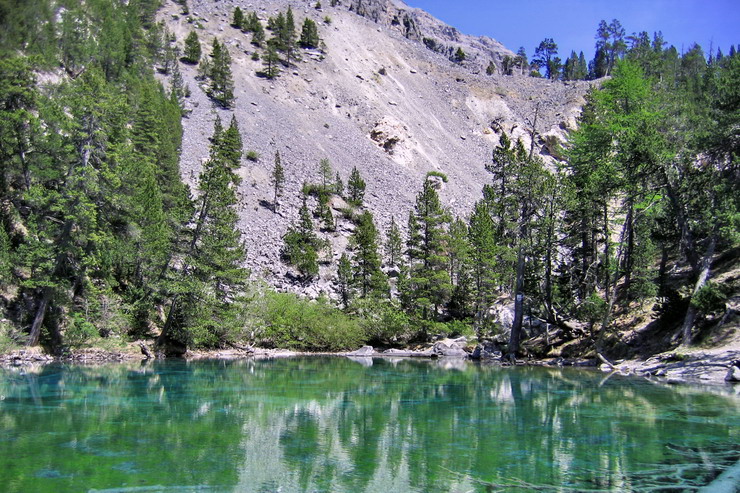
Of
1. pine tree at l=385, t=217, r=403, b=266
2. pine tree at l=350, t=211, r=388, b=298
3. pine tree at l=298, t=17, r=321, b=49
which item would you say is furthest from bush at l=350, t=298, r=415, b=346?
pine tree at l=298, t=17, r=321, b=49

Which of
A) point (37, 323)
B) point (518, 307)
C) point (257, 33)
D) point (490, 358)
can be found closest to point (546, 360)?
point (518, 307)

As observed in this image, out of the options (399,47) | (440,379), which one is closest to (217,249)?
(440,379)

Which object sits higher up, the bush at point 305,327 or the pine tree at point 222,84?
the pine tree at point 222,84

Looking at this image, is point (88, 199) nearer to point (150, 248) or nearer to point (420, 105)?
point (150, 248)

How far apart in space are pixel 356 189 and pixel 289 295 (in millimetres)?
24436

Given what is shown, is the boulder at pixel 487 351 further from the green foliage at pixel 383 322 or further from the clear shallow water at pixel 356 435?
the clear shallow water at pixel 356 435

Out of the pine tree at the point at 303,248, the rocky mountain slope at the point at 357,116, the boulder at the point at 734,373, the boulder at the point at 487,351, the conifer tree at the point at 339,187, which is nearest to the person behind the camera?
the boulder at the point at 734,373

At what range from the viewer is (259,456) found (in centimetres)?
866

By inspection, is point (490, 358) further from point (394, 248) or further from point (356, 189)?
point (356, 189)

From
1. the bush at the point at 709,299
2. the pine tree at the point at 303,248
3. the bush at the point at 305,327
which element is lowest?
the bush at the point at 305,327

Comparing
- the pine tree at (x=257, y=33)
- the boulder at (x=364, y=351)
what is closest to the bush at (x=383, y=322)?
the boulder at (x=364, y=351)

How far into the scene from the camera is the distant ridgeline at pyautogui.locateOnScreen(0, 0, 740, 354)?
23047 millimetres

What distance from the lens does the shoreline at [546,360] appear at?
17.7 metres

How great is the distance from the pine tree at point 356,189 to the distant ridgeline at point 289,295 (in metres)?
18.6
